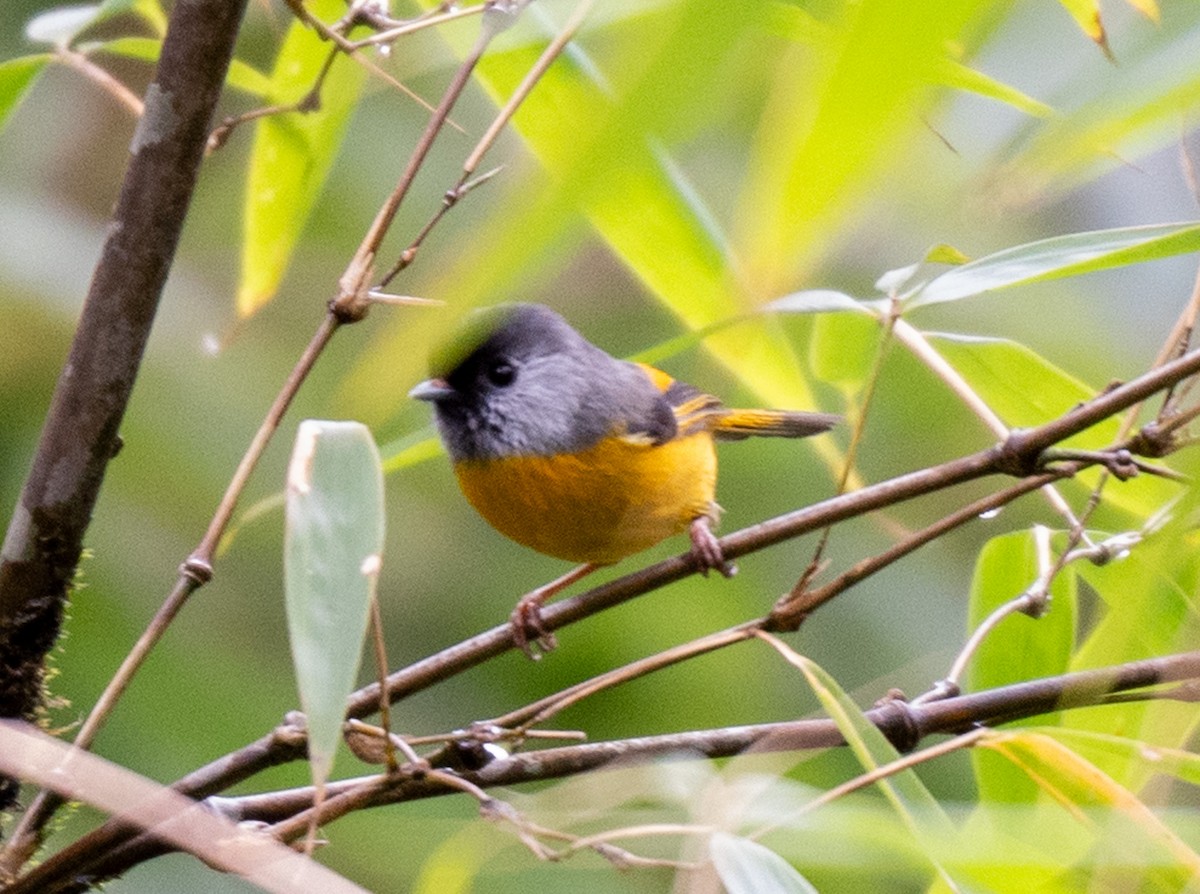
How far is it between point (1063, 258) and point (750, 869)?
0.68 metres

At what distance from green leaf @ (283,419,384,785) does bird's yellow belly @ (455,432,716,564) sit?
1117 mm

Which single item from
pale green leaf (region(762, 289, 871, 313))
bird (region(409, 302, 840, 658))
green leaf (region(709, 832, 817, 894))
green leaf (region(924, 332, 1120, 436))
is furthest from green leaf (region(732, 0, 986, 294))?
bird (region(409, 302, 840, 658))

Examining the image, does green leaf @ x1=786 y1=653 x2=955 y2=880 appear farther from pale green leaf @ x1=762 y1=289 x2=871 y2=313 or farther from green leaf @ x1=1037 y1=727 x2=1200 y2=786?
pale green leaf @ x1=762 y1=289 x2=871 y2=313

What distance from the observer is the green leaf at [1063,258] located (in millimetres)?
1217

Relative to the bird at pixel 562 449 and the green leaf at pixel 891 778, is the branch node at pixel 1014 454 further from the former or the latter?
the bird at pixel 562 449

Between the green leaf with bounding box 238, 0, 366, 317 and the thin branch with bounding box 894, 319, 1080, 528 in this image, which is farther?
the green leaf with bounding box 238, 0, 366, 317

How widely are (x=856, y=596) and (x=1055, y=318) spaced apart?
0.86 meters

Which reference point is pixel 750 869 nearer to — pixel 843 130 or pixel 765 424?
pixel 843 130

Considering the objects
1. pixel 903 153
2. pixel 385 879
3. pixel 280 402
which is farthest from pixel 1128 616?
pixel 385 879

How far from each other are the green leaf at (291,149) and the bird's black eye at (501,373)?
634 mm

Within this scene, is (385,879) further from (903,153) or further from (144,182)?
(903,153)

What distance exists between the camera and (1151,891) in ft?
3.66

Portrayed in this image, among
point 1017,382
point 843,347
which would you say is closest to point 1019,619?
point 1017,382

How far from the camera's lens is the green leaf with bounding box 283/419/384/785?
35.6 inches
